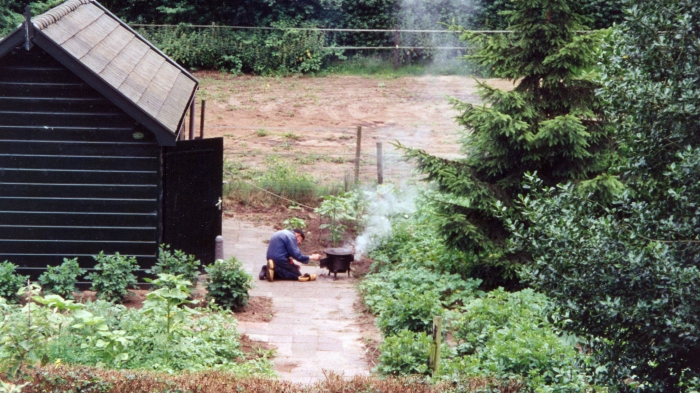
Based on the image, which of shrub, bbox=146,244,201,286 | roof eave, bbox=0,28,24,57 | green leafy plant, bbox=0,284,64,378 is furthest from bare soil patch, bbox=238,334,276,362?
roof eave, bbox=0,28,24,57

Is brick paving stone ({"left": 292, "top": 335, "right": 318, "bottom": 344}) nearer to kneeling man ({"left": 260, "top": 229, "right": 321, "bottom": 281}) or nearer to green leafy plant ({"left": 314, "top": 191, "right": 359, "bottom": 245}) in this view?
kneeling man ({"left": 260, "top": 229, "right": 321, "bottom": 281})

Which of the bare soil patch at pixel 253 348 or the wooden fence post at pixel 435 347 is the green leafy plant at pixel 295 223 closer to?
the bare soil patch at pixel 253 348

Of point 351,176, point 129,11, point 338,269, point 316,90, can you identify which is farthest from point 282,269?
point 129,11

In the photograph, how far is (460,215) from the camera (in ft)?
37.0

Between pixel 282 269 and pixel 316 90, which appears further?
pixel 316 90

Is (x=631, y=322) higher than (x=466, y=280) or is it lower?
higher

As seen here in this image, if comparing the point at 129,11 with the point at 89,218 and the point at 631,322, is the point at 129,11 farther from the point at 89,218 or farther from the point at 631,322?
the point at 631,322

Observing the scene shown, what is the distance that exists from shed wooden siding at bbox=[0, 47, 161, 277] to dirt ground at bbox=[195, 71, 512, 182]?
7476 mm

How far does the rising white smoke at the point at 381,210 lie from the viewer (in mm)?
14734

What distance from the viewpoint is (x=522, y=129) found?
11008mm

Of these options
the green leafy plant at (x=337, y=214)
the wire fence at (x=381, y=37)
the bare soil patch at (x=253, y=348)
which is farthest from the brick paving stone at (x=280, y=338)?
the wire fence at (x=381, y=37)

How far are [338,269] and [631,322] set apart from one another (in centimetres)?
874

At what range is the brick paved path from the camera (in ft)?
29.7

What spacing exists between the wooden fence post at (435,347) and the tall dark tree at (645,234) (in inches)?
100
